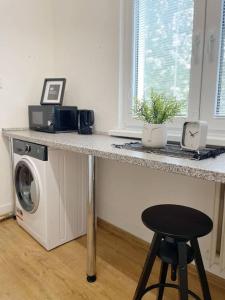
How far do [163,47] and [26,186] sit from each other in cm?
156

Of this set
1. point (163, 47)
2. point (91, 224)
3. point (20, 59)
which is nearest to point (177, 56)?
point (163, 47)

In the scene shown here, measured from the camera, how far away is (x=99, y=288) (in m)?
1.50

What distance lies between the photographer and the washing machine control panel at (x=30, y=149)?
1766 mm

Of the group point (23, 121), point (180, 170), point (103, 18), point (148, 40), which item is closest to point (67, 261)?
point (180, 170)

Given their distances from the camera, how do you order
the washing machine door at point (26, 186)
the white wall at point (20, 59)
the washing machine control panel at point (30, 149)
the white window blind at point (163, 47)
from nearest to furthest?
the white window blind at point (163, 47) < the washing machine control panel at point (30, 149) < the washing machine door at point (26, 186) < the white wall at point (20, 59)

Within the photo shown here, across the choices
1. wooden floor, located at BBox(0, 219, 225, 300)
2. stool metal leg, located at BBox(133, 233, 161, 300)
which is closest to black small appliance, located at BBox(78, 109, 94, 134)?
wooden floor, located at BBox(0, 219, 225, 300)

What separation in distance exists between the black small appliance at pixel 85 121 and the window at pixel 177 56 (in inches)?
10.8

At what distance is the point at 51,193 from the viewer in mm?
1838

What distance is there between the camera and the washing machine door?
1.91 metres

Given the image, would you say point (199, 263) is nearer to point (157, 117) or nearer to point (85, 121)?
point (157, 117)

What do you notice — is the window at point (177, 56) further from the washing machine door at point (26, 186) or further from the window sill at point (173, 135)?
the washing machine door at point (26, 186)

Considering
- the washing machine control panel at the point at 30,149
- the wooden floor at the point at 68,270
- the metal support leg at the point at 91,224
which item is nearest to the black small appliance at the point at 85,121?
the washing machine control panel at the point at 30,149

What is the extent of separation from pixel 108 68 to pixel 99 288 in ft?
5.22

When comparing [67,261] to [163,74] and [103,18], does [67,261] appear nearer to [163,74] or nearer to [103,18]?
[163,74]
